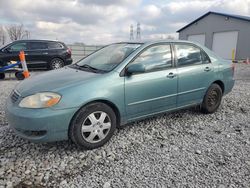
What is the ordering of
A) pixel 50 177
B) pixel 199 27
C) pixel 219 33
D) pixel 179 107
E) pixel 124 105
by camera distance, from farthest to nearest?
pixel 199 27 → pixel 219 33 → pixel 179 107 → pixel 124 105 → pixel 50 177

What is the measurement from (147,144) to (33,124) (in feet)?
5.14

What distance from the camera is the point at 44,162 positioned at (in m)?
2.55

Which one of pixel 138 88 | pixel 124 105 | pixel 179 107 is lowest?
pixel 179 107

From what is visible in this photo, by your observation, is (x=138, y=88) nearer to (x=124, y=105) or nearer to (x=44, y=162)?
(x=124, y=105)

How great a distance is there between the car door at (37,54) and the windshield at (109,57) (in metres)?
6.59

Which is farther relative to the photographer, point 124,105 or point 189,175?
point 124,105

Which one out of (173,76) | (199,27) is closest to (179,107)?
(173,76)

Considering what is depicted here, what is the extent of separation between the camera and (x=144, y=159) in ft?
8.57

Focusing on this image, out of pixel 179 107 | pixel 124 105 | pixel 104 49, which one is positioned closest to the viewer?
A: pixel 124 105

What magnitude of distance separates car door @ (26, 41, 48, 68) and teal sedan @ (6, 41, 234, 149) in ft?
21.6

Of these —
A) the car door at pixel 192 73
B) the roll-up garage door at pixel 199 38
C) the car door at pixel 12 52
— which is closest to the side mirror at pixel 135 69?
the car door at pixel 192 73

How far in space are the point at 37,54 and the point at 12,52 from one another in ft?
3.32

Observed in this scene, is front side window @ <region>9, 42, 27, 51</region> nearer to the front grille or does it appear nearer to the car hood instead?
the car hood

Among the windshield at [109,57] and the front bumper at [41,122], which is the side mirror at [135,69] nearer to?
the windshield at [109,57]
